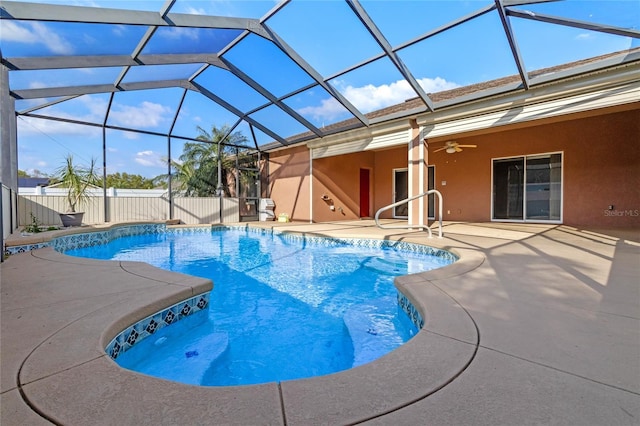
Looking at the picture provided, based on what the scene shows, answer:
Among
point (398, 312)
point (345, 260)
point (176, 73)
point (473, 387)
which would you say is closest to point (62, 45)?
point (176, 73)

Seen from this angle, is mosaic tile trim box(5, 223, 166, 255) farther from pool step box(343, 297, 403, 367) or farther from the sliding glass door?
the sliding glass door

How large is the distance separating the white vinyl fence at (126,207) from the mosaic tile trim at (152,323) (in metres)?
8.30

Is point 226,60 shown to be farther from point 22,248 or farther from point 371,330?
point 371,330

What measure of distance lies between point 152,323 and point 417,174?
699 cm

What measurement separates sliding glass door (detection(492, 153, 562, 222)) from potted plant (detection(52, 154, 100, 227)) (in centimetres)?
1197

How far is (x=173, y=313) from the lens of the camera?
8.36 feet

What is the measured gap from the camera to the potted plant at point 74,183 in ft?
25.6

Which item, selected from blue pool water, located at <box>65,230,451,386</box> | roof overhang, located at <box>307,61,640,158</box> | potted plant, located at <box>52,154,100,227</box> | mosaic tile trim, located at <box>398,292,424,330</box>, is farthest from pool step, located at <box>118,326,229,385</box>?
potted plant, located at <box>52,154,100,227</box>

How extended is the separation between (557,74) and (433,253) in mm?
4182

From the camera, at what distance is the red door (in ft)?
41.3

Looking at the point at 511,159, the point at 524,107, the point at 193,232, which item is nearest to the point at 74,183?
the point at 193,232

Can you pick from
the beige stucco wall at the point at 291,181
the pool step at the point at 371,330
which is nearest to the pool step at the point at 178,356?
the pool step at the point at 371,330

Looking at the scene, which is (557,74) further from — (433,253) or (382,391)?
(382,391)

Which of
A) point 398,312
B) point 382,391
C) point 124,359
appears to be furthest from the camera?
point 398,312
